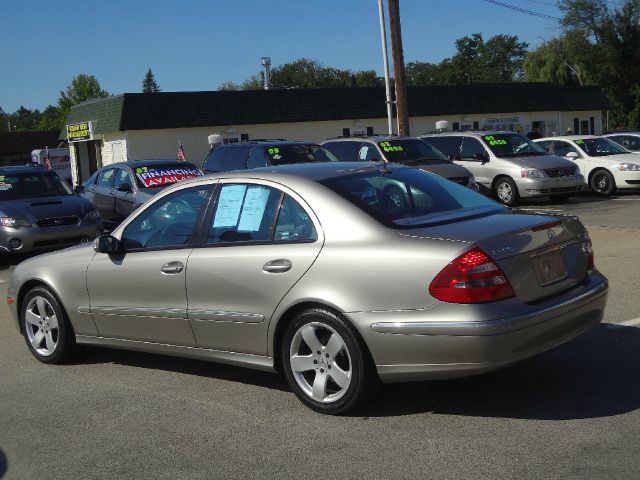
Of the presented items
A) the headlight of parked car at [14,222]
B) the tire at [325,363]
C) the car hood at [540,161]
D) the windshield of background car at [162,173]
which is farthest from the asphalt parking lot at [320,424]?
the car hood at [540,161]

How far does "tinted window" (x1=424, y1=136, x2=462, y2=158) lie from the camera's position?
19.3 metres

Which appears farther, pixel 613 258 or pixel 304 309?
pixel 613 258

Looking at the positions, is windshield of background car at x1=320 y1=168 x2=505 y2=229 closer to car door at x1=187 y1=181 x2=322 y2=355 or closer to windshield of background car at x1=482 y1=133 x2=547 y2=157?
car door at x1=187 y1=181 x2=322 y2=355

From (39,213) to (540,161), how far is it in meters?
10.9

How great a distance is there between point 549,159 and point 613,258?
8.68m

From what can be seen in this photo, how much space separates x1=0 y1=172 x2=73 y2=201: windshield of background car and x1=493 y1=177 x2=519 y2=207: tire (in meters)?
9.45

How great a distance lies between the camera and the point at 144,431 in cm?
497

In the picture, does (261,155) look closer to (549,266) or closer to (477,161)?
(477,161)

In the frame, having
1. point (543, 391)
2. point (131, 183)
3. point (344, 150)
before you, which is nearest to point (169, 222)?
point (543, 391)

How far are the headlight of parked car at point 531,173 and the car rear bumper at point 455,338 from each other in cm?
1342

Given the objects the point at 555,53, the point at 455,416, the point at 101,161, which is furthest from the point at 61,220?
the point at 555,53

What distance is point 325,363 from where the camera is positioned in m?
4.93

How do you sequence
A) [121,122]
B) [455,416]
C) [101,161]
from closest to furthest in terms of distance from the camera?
[455,416] → [121,122] → [101,161]

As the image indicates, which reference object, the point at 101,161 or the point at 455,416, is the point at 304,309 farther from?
the point at 101,161
